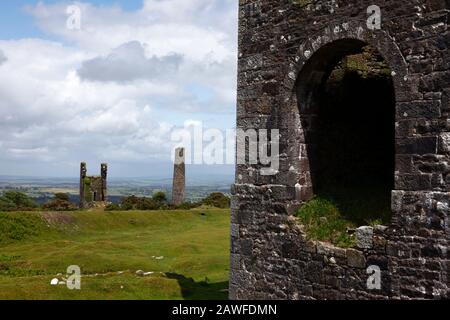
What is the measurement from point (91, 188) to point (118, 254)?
23815 mm

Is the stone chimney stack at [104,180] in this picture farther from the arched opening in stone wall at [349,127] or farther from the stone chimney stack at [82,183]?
the arched opening in stone wall at [349,127]

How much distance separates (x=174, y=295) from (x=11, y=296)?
4038 mm

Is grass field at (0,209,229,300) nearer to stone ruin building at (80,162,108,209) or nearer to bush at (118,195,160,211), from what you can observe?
bush at (118,195,160,211)

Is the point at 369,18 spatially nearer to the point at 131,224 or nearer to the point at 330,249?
the point at 330,249

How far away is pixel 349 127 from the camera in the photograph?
1057cm

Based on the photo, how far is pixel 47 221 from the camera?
2808 cm

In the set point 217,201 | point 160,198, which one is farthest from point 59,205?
point 217,201

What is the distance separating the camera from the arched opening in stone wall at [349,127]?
941 centimetres

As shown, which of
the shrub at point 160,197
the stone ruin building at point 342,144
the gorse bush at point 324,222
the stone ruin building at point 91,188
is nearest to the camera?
the stone ruin building at point 342,144

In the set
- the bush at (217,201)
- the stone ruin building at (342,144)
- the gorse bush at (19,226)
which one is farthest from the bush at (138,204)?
the stone ruin building at (342,144)

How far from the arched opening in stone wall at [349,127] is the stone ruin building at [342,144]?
0.03 m

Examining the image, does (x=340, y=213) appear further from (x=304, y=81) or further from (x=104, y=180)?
(x=104, y=180)

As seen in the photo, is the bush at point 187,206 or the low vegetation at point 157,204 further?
the bush at point 187,206
